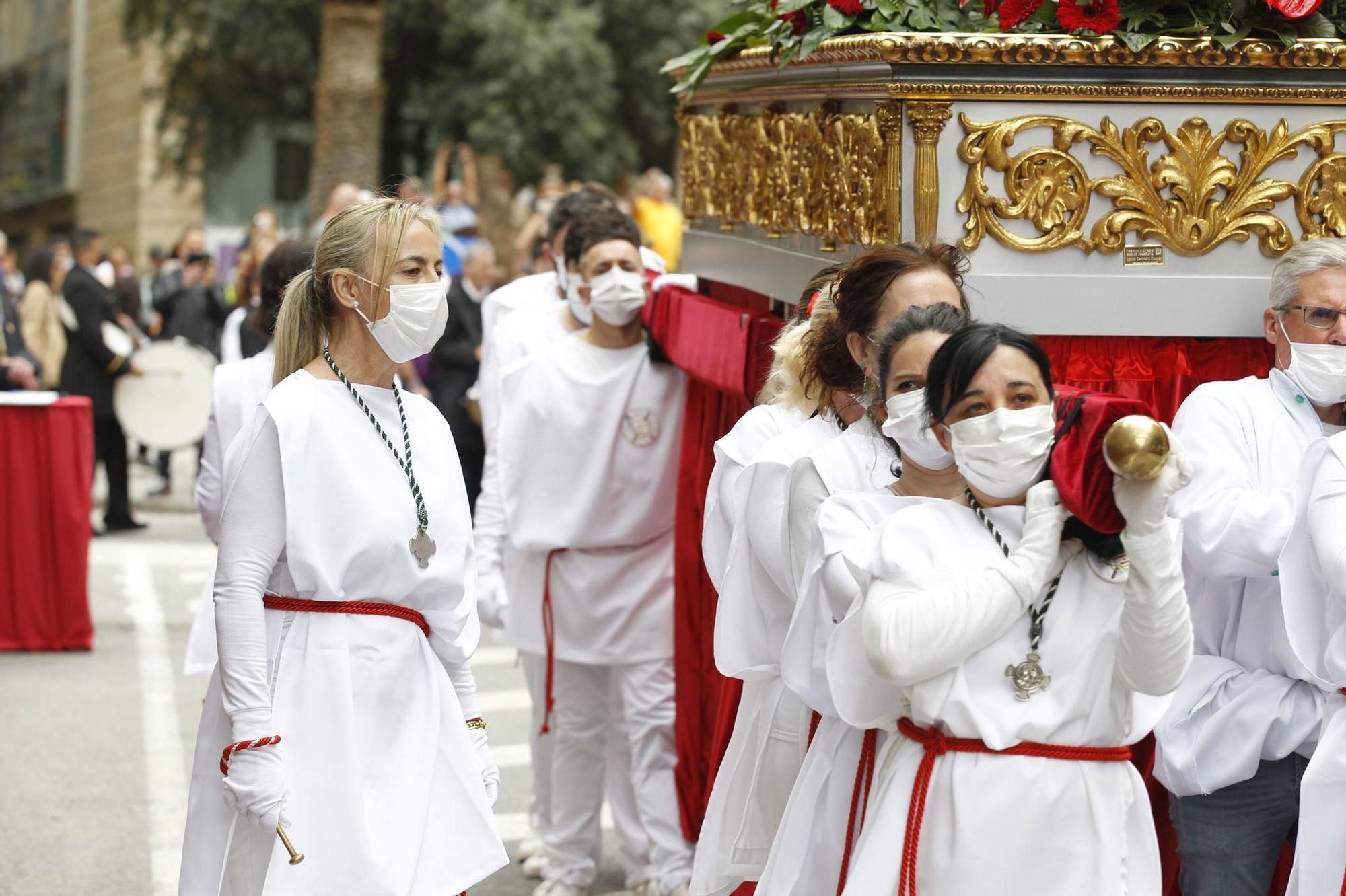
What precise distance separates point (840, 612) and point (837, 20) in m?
1.73

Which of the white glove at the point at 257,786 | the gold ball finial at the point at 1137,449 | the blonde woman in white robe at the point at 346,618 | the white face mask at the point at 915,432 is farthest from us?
the blonde woman in white robe at the point at 346,618

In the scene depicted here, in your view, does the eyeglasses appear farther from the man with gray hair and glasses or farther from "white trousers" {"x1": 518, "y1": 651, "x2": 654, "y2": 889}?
"white trousers" {"x1": 518, "y1": 651, "x2": 654, "y2": 889}

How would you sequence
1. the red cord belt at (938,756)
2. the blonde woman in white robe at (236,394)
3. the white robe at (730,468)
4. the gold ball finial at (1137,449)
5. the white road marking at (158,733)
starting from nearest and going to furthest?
the gold ball finial at (1137,449) < the red cord belt at (938,756) < the white robe at (730,468) < the blonde woman in white robe at (236,394) < the white road marking at (158,733)

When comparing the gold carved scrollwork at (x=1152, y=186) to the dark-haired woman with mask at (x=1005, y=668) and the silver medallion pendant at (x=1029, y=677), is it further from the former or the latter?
the silver medallion pendant at (x=1029, y=677)

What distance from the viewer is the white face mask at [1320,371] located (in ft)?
12.9

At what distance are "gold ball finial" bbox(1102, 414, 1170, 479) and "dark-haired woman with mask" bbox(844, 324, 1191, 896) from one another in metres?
0.19

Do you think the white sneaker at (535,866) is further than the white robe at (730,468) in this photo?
Yes

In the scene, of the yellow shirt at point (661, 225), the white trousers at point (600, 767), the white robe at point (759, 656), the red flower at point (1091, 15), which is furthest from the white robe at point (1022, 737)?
the yellow shirt at point (661, 225)

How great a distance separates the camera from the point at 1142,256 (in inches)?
167

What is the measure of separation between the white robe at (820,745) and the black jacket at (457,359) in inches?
291

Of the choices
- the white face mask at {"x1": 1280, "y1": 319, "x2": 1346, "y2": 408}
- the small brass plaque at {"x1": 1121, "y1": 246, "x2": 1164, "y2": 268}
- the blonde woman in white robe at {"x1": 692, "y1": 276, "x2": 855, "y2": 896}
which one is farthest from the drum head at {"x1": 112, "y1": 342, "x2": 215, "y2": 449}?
the white face mask at {"x1": 1280, "y1": 319, "x2": 1346, "y2": 408}

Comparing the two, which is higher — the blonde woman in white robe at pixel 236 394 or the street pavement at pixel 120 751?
the blonde woman in white robe at pixel 236 394

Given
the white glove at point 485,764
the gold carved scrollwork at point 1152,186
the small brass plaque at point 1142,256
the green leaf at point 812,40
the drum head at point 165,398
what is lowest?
the drum head at point 165,398

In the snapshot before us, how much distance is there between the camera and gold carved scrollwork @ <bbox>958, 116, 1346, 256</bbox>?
4160 mm
